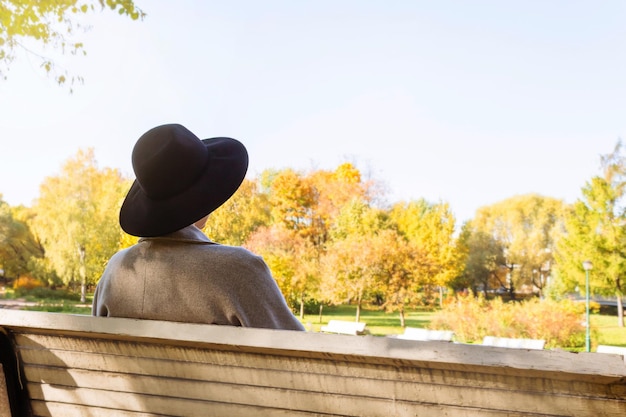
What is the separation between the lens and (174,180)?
95 cm

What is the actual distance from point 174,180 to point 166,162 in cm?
3

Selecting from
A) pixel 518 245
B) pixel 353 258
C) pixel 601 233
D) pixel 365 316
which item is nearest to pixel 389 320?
pixel 365 316

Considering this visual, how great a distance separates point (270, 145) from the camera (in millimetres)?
28312

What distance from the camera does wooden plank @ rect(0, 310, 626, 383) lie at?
20.2 inches

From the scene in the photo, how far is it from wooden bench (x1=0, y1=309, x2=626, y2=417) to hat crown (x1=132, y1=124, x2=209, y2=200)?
0.85 ft

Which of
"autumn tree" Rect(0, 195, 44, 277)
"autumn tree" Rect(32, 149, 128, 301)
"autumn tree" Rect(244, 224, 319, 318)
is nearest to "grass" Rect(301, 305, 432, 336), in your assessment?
"autumn tree" Rect(244, 224, 319, 318)

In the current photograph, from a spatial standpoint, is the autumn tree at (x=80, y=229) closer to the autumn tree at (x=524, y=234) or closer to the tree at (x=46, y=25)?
the tree at (x=46, y=25)

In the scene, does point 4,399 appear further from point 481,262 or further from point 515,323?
point 481,262

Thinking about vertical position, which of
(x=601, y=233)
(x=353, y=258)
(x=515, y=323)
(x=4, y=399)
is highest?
(x=601, y=233)

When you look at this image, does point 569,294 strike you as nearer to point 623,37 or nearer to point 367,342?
point 623,37

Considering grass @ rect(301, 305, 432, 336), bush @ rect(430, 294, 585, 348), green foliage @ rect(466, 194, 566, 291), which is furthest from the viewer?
green foliage @ rect(466, 194, 566, 291)

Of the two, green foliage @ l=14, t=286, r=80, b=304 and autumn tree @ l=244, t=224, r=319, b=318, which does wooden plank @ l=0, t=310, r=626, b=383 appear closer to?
green foliage @ l=14, t=286, r=80, b=304

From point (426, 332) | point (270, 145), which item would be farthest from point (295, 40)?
point (426, 332)

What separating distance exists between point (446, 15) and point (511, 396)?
28579 millimetres
